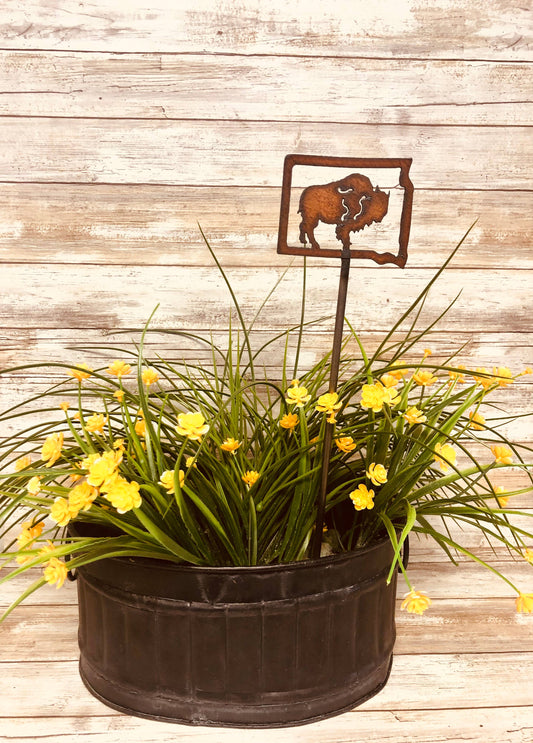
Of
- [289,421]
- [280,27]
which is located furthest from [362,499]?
[280,27]

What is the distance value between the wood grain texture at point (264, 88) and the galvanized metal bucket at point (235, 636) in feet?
2.39

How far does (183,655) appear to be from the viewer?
0.95m

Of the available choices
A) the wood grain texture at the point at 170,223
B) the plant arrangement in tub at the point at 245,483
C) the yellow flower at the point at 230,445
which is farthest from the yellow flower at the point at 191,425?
the wood grain texture at the point at 170,223

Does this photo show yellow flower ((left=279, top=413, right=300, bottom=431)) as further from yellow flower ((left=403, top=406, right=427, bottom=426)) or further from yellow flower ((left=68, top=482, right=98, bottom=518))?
yellow flower ((left=68, top=482, right=98, bottom=518))

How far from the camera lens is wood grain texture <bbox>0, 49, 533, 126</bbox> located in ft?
4.02

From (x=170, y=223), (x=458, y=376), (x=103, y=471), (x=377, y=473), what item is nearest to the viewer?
(x=103, y=471)

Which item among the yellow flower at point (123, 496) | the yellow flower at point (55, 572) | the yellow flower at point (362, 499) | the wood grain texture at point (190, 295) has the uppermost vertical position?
the wood grain texture at point (190, 295)

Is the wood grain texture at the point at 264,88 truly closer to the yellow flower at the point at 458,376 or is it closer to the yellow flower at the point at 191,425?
the yellow flower at the point at 458,376

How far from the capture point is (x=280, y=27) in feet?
4.04

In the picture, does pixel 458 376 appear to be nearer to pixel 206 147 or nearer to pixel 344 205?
pixel 344 205

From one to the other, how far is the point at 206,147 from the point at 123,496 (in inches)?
26.9

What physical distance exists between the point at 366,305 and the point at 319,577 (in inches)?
21.7

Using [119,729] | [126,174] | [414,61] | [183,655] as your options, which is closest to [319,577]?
[183,655]

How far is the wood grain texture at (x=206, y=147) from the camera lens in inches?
49.0
